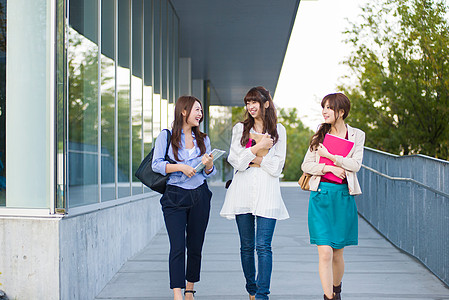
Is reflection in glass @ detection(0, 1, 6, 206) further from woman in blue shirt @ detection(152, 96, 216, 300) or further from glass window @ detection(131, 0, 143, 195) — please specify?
glass window @ detection(131, 0, 143, 195)

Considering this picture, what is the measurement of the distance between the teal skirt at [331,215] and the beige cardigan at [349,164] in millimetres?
79

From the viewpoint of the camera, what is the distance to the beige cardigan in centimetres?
506

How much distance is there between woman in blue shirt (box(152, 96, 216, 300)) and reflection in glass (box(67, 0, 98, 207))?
36.0 inches

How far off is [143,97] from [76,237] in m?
4.77

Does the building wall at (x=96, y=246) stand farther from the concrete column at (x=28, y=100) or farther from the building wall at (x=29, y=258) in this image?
the concrete column at (x=28, y=100)

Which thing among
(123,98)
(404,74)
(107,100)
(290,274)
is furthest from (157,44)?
(404,74)

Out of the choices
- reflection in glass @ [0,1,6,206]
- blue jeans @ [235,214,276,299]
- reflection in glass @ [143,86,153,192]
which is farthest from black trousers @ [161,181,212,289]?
reflection in glass @ [143,86,153,192]

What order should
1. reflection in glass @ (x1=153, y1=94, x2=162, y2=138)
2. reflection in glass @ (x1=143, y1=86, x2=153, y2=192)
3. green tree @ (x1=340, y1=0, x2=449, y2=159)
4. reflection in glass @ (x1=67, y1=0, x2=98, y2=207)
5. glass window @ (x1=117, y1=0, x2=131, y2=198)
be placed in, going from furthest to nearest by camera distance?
green tree @ (x1=340, y1=0, x2=449, y2=159)
reflection in glass @ (x1=153, y1=94, x2=162, y2=138)
reflection in glass @ (x1=143, y1=86, x2=153, y2=192)
glass window @ (x1=117, y1=0, x2=131, y2=198)
reflection in glass @ (x1=67, y1=0, x2=98, y2=207)

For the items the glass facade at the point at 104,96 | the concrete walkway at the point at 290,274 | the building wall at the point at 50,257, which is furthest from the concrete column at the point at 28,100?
the concrete walkway at the point at 290,274

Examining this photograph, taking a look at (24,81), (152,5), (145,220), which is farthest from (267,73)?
(24,81)

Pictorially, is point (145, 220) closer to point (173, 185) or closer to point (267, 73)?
point (173, 185)

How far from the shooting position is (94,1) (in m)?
6.46

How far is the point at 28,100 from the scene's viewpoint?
518 cm

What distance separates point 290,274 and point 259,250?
1981mm
